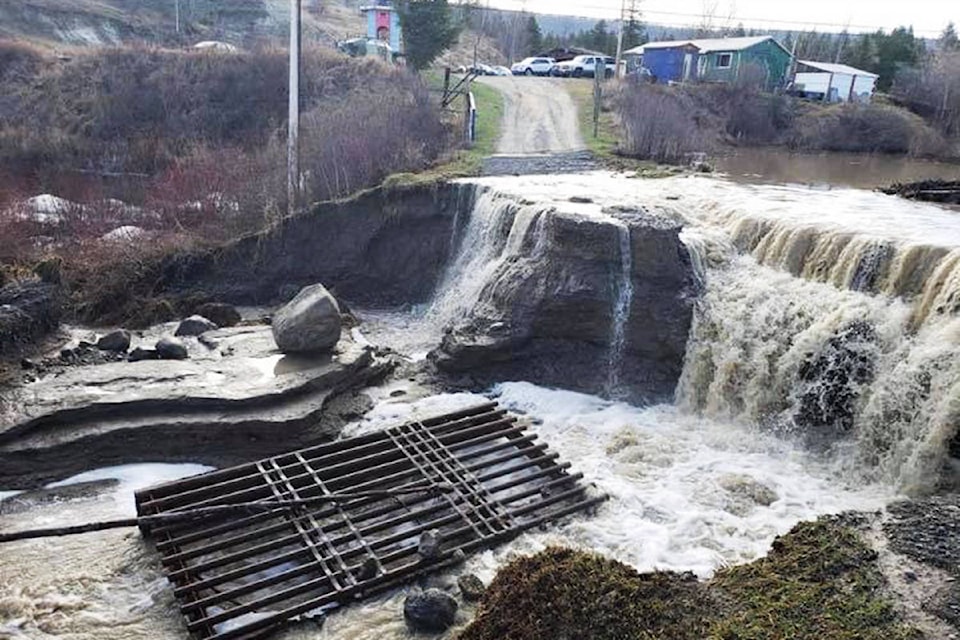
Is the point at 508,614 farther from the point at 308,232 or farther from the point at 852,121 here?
the point at 852,121

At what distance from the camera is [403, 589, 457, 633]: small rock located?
294 inches

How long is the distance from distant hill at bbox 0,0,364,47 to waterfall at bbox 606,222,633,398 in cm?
3460

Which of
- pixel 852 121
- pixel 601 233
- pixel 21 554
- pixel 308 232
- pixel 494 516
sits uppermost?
pixel 852 121

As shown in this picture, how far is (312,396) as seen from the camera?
11.9 m

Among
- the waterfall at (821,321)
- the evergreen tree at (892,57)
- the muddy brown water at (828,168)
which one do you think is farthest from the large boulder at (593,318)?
the evergreen tree at (892,57)

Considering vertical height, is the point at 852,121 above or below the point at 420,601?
above

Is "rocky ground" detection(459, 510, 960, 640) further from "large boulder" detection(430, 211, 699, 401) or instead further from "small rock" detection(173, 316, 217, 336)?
"small rock" detection(173, 316, 217, 336)

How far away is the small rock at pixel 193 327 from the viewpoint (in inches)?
574

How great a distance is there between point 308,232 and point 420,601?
12.3 m

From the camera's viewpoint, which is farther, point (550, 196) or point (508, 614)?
point (550, 196)

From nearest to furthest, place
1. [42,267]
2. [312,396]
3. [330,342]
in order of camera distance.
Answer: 1. [312,396]
2. [330,342]
3. [42,267]

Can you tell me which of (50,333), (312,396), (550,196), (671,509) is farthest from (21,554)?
(550,196)

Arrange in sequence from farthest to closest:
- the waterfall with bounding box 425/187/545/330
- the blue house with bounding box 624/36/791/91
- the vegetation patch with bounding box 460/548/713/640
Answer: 1. the blue house with bounding box 624/36/791/91
2. the waterfall with bounding box 425/187/545/330
3. the vegetation patch with bounding box 460/548/713/640

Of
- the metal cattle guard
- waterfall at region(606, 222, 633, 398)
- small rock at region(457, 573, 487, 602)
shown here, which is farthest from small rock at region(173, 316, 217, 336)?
small rock at region(457, 573, 487, 602)
